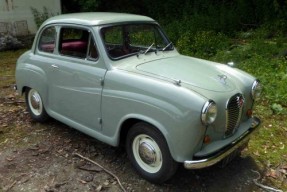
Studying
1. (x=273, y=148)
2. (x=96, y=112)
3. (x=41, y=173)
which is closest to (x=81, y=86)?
(x=96, y=112)

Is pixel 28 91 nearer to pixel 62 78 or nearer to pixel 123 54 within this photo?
pixel 62 78

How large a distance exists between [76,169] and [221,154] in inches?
69.6

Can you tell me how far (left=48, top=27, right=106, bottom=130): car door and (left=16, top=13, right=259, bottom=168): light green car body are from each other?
1cm

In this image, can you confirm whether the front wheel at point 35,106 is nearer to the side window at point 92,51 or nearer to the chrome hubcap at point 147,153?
the side window at point 92,51

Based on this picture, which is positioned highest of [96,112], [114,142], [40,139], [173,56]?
[173,56]

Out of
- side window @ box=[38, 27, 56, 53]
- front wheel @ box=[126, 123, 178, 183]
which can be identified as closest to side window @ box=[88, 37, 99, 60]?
side window @ box=[38, 27, 56, 53]

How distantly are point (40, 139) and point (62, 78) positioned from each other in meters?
1.03

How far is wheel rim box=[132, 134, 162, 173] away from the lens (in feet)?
11.9

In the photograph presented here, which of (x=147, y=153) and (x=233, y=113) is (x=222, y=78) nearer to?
(x=233, y=113)

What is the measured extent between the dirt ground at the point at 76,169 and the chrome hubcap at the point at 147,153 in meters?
0.28

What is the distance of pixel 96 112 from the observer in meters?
4.13

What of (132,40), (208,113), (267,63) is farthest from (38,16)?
(208,113)

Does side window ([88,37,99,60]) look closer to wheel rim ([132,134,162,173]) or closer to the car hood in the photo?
the car hood

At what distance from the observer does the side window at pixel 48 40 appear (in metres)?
4.85
